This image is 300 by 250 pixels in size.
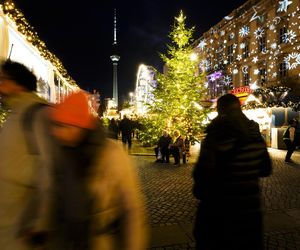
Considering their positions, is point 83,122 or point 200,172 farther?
point 200,172

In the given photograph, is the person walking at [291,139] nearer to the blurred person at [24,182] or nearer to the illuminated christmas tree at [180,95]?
the illuminated christmas tree at [180,95]

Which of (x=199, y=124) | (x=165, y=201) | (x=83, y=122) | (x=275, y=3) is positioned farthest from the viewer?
(x=275, y=3)

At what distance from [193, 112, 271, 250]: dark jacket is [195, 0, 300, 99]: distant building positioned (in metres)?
29.1

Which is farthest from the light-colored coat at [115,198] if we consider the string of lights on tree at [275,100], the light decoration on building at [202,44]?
the light decoration on building at [202,44]

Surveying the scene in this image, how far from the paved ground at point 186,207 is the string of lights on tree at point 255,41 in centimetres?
2013

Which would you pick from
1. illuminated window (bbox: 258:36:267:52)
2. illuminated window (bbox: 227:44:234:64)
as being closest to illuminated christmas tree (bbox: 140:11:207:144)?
illuminated window (bbox: 258:36:267:52)

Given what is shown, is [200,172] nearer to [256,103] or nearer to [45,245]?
[45,245]

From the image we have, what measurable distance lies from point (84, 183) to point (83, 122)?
1.09 feet

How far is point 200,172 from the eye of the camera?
2.84 metres

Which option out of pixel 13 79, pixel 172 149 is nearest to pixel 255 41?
pixel 172 149

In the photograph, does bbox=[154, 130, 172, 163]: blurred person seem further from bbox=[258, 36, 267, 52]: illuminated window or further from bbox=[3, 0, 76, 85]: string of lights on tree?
bbox=[258, 36, 267, 52]: illuminated window

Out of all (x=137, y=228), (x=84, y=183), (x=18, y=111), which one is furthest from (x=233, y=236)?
(x=18, y=111)

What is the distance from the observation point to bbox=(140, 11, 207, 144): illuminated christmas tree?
17.1 meters

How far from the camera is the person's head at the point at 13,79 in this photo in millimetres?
2088
